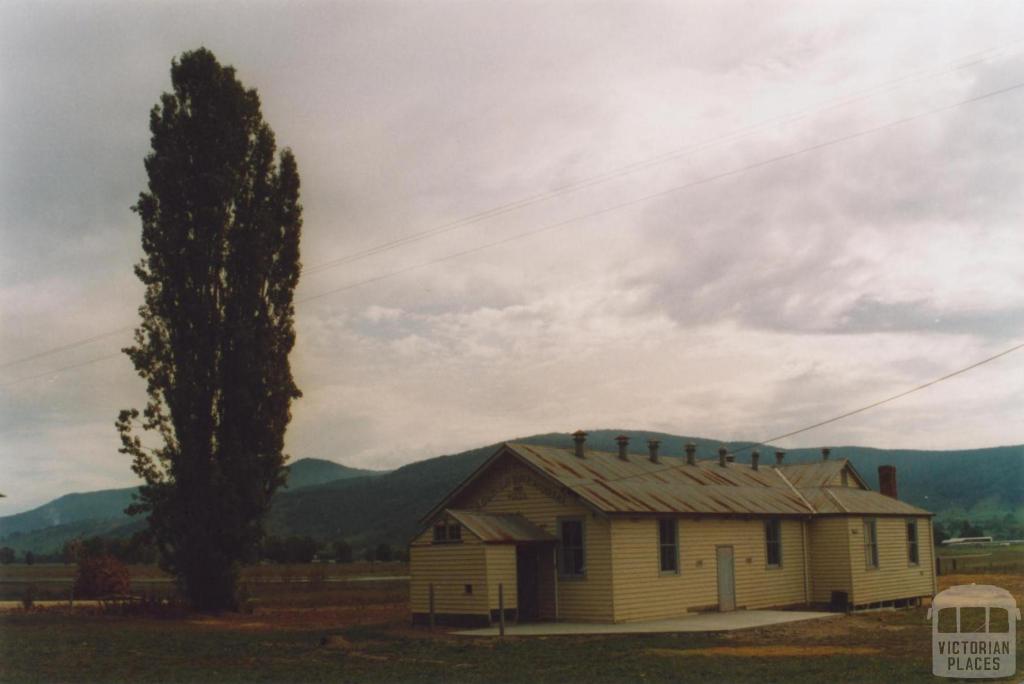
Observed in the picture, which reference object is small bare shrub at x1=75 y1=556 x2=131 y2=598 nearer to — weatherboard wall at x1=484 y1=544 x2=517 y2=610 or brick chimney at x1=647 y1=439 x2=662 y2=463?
weatherboard wall at x1=484 y1=544 x2=517 y2=610

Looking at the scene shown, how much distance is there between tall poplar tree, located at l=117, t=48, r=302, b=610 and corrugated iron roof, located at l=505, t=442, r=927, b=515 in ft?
28.1

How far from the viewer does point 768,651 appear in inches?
798

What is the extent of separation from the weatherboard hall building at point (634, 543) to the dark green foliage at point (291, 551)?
72.5 meters

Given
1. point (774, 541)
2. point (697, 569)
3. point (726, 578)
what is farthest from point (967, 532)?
point (697, 569)

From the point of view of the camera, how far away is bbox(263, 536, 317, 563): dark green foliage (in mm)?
101438

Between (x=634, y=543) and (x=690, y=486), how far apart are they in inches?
228

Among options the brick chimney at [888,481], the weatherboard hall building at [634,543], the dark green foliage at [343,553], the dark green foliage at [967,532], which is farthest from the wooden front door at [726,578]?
the dark green foliage at [967,532]

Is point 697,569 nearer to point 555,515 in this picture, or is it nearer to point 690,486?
point 690,486

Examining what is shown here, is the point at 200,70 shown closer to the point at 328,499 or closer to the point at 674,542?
the point at 674,542

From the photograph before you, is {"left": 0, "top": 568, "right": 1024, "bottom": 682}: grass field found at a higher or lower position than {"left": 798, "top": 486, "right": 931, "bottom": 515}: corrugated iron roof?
lower

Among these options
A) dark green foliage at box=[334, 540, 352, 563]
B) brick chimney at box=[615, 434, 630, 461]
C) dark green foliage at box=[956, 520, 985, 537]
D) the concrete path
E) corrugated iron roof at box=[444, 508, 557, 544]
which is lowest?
dark green foliage at box=[956, 520, 985, 537]

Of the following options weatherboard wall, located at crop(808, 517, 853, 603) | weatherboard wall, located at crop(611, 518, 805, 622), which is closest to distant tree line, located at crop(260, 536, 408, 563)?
weatherboard wall, located at crop(808, 517, 853, 603)

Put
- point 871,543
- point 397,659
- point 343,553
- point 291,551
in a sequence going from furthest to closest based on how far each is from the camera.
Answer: point 343,553 → point 291,551 → point 871,543 → point 397,659

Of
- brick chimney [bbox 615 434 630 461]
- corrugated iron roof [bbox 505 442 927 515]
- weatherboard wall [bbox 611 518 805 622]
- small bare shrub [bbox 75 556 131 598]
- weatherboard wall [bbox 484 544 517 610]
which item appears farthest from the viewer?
small bare shrub [bbox 75 556 131 598]
